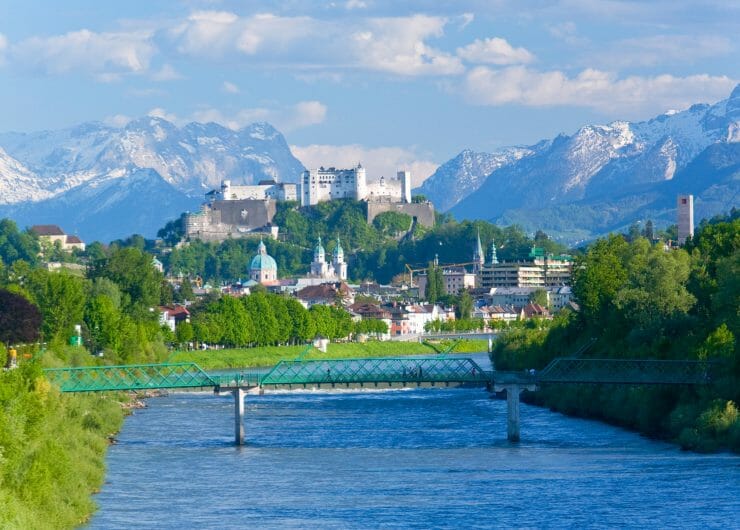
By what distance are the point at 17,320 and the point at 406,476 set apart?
3770cm

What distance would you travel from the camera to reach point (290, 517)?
5147cm

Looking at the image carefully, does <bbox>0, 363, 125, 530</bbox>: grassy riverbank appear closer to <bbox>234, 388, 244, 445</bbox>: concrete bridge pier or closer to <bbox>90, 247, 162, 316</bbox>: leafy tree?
<bbox>234, 388, 244, 445</bbox>: concrete bridge pier

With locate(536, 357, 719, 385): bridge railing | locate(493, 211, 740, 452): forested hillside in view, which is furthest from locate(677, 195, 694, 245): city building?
locate(536, 357, 719, 385): bridge railing

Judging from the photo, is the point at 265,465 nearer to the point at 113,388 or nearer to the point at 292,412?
the point at 113,388

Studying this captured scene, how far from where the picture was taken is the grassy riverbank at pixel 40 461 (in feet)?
148

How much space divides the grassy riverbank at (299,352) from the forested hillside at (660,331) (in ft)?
98.3

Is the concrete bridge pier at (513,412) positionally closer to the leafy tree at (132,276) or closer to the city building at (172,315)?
A: the leafy tree at (132,276)

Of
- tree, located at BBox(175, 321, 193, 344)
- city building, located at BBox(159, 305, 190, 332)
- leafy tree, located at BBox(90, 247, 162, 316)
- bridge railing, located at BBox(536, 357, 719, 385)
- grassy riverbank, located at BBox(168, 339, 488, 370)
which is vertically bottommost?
bridge railing, located at BBox(536, 357, 719, 385)

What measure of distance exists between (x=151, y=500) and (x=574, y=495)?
41.4ft

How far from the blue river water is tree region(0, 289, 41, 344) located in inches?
456

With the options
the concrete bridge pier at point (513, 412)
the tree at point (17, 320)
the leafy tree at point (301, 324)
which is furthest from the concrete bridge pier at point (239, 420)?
the leafy tree at point (301, 324)

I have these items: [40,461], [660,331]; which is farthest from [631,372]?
[40,461]

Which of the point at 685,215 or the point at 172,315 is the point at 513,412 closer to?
the point at 172,315

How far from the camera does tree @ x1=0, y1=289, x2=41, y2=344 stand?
91.1 m
